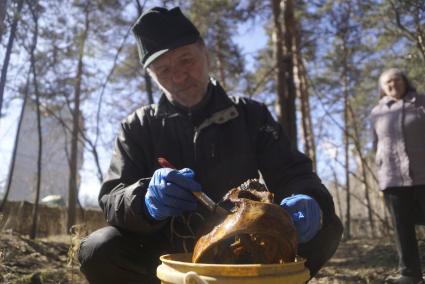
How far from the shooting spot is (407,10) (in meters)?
5.86

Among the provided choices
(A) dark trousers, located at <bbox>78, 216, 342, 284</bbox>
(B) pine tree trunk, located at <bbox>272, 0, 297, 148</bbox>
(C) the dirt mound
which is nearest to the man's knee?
(A) dark trousers, located at <bbox>78, 216, 342, 284</bbox>

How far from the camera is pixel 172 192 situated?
1.46m

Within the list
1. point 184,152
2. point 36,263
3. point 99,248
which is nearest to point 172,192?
point 99,248

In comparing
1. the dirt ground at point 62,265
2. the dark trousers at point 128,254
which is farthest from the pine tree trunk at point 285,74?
the dark trousers at point 128,254

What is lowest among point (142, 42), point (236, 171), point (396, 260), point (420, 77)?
point (396, 260)

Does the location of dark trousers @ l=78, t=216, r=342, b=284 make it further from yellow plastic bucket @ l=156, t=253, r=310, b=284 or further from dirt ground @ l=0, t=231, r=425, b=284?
dirt ground @ l=0, t=231, r=425, b=284

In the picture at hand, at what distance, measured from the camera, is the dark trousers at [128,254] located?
5.95ft

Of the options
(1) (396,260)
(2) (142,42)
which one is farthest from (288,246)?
(1) (396,260)

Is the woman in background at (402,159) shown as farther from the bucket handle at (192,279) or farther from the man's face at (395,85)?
the bucket handle at (192,279)

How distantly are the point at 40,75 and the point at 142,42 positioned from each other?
7315 mm

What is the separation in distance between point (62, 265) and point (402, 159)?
3.82m

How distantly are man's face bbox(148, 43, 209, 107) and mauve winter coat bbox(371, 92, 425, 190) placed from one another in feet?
6.97

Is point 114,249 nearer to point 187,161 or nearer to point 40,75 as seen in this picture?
point 187,161

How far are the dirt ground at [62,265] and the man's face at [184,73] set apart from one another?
1650mm
